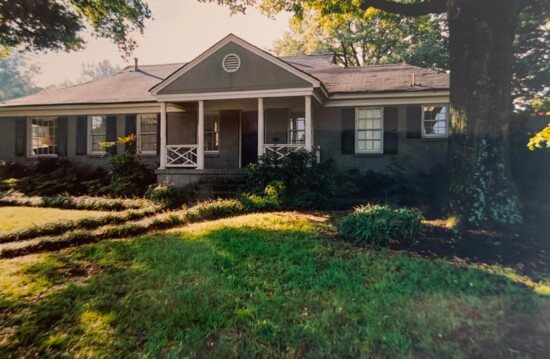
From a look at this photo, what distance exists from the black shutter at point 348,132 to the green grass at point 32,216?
8.32 meters

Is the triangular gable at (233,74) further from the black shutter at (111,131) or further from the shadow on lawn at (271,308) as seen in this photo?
the shadow on lawn at (271,308)

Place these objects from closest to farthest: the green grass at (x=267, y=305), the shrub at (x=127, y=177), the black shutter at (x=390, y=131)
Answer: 1. the green grass at (x=267, y=305)
2. the shrub at (x=127, y=177)
3. the black shutter at (x=390, y=131)

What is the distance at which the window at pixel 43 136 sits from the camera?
15.4 m

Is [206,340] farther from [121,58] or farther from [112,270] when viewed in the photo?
[121,58]

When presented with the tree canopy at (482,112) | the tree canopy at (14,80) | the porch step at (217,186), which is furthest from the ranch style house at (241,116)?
the tree canopy at (14,80)

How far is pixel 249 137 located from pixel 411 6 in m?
7.63

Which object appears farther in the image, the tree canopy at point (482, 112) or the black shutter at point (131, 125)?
the black shutter at point (131, 125)

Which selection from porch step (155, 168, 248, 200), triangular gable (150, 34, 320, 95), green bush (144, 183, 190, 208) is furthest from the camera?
triangular gable (150, 34, 320, 95)

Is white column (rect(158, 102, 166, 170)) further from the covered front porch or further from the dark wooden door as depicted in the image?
the dark wooden door

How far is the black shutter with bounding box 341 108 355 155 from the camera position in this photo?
12.6m

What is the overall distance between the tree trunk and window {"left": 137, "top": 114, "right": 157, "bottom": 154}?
1185cm

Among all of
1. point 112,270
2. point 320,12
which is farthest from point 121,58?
point 112,270

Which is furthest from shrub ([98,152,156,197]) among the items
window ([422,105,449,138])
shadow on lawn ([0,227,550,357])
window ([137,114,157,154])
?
window ([422,105,449,138])

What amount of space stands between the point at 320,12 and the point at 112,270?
31.7 ft
